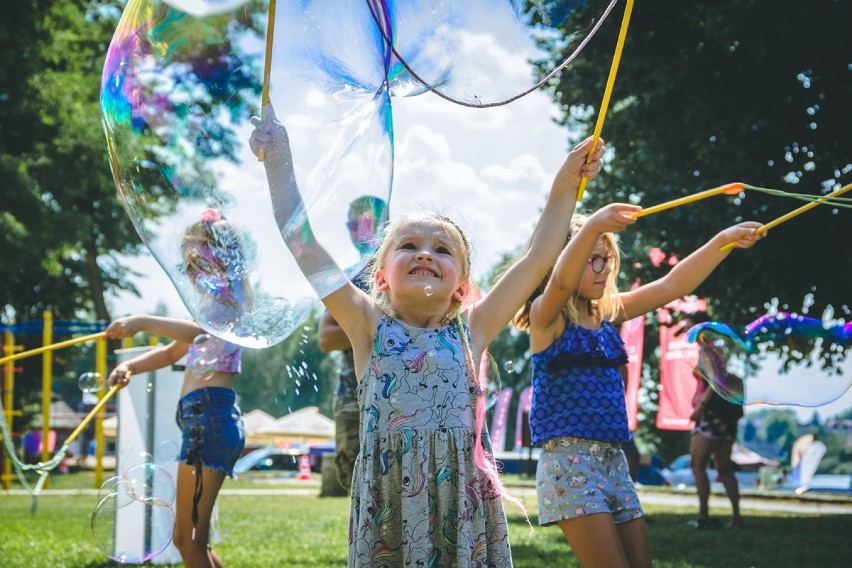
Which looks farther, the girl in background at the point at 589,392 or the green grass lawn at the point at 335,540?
the green grass lawn at the point at 335,540

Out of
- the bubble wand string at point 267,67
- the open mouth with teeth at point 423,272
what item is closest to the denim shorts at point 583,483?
the open mouth with teeth at point 423,272

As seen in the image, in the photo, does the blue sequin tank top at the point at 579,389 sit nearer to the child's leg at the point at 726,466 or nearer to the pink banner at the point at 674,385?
the child's leg at the point at 726,466

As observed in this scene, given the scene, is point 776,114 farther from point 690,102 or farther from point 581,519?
point 581,519

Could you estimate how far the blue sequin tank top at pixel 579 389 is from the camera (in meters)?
3.30

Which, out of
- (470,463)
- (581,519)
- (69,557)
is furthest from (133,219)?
(69,557)

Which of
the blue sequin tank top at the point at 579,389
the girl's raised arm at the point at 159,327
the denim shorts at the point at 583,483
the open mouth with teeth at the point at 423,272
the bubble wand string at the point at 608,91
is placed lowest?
the denim shorts at the point at 583,483

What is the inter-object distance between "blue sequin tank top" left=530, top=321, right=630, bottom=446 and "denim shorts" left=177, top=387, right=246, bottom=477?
164cm

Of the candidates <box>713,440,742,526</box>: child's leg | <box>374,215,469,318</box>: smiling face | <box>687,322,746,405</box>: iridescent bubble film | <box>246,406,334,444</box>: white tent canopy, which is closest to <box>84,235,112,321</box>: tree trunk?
<box>246,406,334,444</box>: white tent canopy

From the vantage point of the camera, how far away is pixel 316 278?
2.77m

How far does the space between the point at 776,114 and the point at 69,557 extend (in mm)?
7565

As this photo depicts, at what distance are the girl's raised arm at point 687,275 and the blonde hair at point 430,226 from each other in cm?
108

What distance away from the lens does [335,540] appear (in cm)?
780

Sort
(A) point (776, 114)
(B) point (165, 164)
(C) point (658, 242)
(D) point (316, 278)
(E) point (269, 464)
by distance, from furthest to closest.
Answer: (C) point (658, 242) < (A) point (776, 114) < (E) point (269, 464) < (B) point (165, 164) < (D) point (316, 278)

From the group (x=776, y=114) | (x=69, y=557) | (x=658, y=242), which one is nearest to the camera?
(x=69, y=557)
